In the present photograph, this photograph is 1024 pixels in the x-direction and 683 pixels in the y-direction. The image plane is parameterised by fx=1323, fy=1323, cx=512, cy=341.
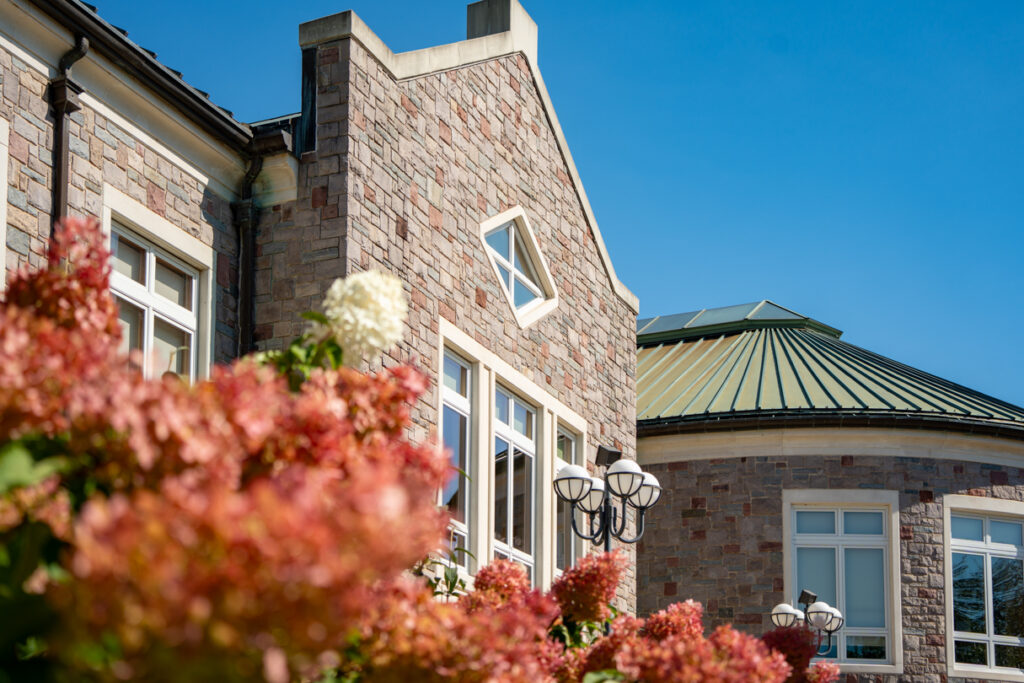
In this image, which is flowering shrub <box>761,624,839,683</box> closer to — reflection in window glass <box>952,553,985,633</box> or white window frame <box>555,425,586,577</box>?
white window frame <box>555,425,586,577</box>

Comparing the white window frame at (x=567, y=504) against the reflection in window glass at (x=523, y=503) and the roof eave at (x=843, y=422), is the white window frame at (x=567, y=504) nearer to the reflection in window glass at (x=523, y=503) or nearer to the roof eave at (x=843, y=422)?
the reflection in window glass at (x=523, y=503)

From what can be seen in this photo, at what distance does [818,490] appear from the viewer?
18.5m

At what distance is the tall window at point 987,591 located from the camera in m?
18.3

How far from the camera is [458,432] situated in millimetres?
12797

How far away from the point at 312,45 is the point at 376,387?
786 centimetres

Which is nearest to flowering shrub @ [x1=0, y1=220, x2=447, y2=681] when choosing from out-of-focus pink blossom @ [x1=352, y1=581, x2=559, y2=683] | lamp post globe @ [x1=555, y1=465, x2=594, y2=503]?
out-of-focus pink blossom @ [x1=352, y1=581, x2=559, y2=683]

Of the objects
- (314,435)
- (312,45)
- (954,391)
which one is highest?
(312,45)

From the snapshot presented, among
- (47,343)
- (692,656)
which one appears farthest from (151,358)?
(692,656)

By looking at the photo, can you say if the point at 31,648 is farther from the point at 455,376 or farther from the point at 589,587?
Result: the point at 455,376

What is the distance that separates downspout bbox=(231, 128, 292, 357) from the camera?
11.2 m

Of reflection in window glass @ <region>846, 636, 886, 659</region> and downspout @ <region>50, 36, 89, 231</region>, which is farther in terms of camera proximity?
reflection in window glass @ <region>846, 636, 886, 659</region>

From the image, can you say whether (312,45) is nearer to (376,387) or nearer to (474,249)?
(474,249)

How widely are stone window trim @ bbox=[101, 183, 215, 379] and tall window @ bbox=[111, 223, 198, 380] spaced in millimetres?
41

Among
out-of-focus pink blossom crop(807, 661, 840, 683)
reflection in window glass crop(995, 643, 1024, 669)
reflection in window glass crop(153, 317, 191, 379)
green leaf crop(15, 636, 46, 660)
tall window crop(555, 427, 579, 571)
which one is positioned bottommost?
reflection in window glass crop(995, 643, 1024, 669)
